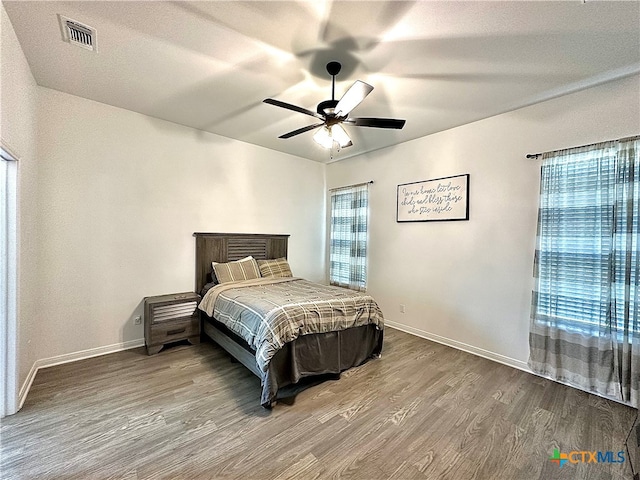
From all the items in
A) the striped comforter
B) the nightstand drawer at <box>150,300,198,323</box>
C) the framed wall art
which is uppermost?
the framed wall art

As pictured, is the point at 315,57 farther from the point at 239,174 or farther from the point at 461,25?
the point at 239,174

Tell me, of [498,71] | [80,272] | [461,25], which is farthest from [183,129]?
[498,71]

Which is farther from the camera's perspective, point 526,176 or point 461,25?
point 526,176

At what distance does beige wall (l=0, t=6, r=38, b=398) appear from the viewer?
5.99 ft

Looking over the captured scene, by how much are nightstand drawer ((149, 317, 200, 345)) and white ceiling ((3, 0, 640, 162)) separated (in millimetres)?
2517

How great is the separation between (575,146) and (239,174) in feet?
13.2

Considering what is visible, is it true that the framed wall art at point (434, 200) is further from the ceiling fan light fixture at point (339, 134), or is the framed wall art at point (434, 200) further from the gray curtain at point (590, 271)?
the ceiling fan light fixture at point (339, 134)

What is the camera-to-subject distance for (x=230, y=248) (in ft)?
13.4

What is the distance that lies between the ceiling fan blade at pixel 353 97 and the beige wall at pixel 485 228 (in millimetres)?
1987

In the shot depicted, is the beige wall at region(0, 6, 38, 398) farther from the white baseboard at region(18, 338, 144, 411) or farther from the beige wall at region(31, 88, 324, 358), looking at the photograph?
the beige wall at region(31, 88, 324, 358)

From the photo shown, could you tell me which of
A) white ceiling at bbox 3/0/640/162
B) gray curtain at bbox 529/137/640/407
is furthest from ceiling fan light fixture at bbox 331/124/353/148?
gray curtain at bbox 529/137/640/407

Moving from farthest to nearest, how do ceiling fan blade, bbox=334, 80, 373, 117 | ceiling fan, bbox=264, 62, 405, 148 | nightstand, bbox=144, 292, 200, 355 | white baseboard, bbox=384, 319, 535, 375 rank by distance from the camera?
nightstand, bbox=144, 292, 200, 355 → white baseboard, bbox=384, 319, 535, 375 → ceiling fan, bbox=264, 62, 405, 148 → ceiling fan blade, bbox=334, 80, 373, 117

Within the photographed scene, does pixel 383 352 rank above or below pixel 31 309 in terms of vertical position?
below

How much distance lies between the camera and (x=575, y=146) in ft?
8.39
